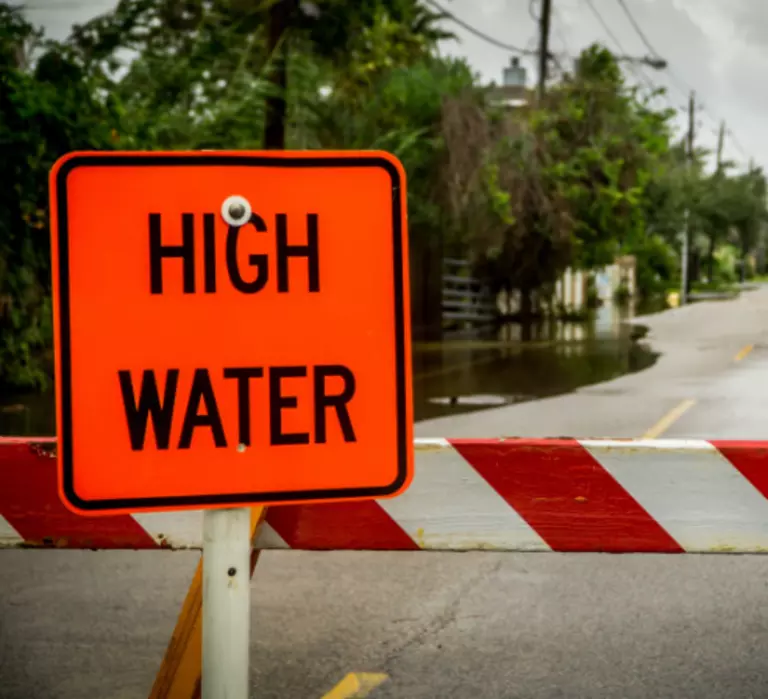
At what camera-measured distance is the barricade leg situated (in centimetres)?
306

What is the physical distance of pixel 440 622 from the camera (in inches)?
173

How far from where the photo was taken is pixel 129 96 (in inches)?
556

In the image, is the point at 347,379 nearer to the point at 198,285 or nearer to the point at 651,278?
the point at 198,285

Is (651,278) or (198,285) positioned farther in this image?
(651,278)

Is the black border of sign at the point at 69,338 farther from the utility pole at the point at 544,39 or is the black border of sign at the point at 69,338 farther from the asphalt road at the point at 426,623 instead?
the utility pole at the point at 544,39

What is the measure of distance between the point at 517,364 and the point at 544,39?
51.1 feet

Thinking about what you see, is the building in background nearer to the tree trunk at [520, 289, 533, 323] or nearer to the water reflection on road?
the tree trunk at [520, 289, 533, 323]

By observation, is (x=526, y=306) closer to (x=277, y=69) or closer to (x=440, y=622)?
(x=277, y=69)

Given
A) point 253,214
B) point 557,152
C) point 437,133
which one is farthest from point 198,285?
point 557,152

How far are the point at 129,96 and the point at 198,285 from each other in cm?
1259

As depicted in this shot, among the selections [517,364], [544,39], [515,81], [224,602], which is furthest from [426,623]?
[515,81]

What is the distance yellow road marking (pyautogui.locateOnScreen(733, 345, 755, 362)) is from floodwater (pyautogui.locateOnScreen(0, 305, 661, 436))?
1344 mm

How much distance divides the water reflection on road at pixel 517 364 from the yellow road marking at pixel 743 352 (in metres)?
1.33

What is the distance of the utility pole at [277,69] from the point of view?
15148 millimetres
